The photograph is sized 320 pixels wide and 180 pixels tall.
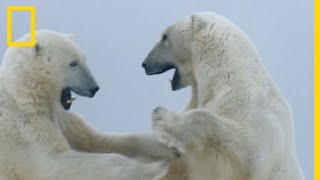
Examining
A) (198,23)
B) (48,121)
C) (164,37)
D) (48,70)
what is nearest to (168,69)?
(164,37)

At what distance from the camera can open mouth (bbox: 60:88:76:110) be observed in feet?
22.4

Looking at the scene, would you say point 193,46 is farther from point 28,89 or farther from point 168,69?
point 28,89

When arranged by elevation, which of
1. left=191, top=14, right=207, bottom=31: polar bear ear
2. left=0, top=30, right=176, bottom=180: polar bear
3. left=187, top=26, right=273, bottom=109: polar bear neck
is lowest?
left=0, top=30, right=176, bottom=180: polar bear

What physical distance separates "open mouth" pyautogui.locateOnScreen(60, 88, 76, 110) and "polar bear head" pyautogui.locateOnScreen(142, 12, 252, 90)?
28.8 inches

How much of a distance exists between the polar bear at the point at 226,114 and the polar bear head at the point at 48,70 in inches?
26.4

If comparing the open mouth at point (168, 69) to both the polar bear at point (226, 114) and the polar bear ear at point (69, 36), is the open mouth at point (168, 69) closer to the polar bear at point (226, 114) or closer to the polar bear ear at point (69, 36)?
the polar bear at point (226, 114)

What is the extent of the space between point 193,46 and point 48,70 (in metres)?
1.11

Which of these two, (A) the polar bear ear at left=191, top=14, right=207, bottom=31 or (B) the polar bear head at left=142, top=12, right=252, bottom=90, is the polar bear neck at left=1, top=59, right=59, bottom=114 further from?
(A) the polar bear ear at left=191, top=14, right=207, bottom=31

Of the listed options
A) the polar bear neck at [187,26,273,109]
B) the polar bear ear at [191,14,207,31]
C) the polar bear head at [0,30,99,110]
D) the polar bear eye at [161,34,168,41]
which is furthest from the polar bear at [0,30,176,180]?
the polar bear ear at [191,14,207,31]

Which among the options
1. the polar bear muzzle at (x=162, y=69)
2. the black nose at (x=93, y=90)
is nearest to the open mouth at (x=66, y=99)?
the black nose at (x=93, y=90)

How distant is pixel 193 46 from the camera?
7020mm

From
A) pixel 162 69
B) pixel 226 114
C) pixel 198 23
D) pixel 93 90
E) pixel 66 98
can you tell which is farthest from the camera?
pixel 162 69

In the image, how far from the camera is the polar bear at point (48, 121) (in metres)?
6.50

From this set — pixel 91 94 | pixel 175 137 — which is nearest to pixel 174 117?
pixel 175 137
